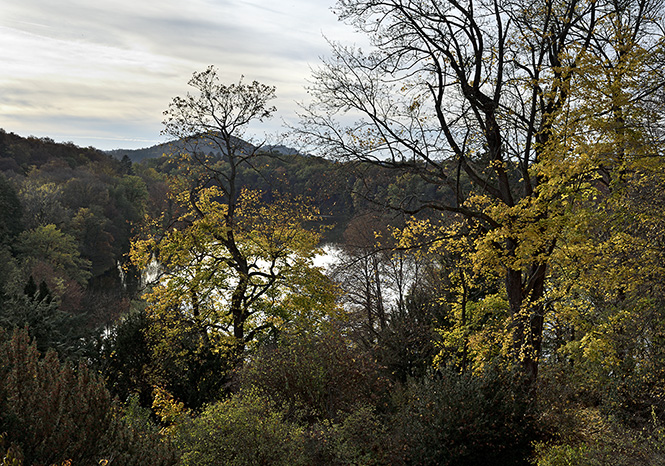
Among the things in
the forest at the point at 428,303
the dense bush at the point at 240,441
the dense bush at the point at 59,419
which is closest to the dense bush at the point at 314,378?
the forest at the point at 428,303

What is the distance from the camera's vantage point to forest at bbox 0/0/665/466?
240 inches

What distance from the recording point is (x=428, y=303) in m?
16.9

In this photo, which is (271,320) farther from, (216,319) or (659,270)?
(659,270)

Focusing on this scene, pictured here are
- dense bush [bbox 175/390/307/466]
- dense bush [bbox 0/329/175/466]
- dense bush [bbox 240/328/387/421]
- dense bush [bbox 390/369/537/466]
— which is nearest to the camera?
dense bush [bbox 0/329/175/466]

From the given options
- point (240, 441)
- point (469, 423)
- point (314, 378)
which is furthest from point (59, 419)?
point (314, 378)

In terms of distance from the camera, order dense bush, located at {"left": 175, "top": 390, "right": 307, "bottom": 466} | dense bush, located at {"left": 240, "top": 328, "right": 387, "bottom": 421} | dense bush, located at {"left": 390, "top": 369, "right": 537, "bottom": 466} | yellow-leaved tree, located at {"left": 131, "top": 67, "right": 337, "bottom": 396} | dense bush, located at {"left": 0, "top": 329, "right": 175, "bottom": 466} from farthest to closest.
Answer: yellow-leaved tree, located at {"left": 131, "top": 67, "right": 337, "bottom": 396}
dense bush, located at {"left": 240, "top": 328, "right": 387, "bottom": 421}
dense bush, located at {"left": 390, "top": 369, "right": 537, "bottom": 466}
dense bush, located at {"left": 175, "top": 390, "right": 307, "bottom": 466}
dense bush, located at {"left": 0, "top": 329, "right": 175, "bottom": 466}

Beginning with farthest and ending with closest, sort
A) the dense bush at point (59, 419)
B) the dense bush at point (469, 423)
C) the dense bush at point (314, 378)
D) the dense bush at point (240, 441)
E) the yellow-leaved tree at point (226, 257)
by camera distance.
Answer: the yellow-leaved tree at point (226, 257), the dense bush at point (314, 378), the dense bush at point (469, 423), the dense bush at point (240, 441), the dense bush at point (59, 419)

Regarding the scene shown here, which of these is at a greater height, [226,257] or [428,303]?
[226,257]

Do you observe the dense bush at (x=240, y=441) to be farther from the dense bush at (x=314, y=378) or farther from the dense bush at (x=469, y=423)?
the dense bush at (x=314, y=378)

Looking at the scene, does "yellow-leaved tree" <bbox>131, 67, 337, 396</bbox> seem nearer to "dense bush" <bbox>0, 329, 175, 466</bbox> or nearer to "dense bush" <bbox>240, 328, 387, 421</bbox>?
"dense bush" <bbox>240, 328, 387, 421</bbox>

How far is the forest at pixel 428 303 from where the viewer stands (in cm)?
609

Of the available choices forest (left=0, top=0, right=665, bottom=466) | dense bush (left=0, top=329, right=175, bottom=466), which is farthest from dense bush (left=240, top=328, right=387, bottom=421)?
dense bush (left=0, top=329, right=175, bottom=466)

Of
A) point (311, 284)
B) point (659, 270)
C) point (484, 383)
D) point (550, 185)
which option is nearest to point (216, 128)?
point (311, 284)

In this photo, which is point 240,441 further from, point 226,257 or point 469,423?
point 226,257
